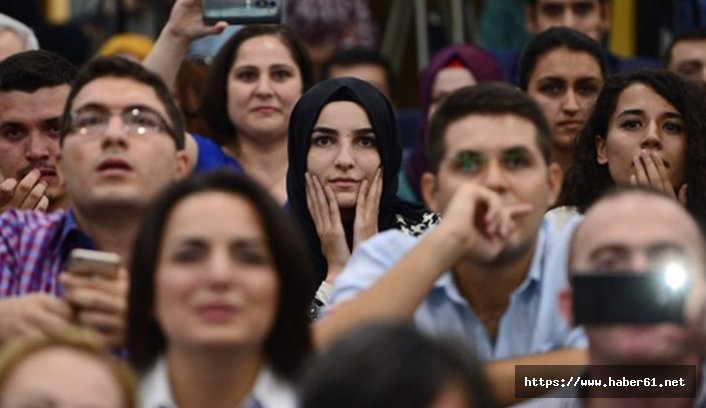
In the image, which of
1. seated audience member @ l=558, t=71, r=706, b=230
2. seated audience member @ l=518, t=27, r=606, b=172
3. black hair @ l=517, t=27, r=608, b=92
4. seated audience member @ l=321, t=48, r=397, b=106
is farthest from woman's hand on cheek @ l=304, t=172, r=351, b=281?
seated audience member @ l=321, t=48, r=397, b=106

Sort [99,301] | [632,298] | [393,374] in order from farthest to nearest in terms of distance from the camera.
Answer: [99,301]
[632,298]
[393,374]

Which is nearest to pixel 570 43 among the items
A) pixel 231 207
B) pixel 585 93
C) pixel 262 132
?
pixel 585 93

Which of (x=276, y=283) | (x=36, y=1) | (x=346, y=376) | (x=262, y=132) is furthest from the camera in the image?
(x=36, y=1)

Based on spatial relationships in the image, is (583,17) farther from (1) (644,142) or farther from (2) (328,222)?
(2) (328,222)

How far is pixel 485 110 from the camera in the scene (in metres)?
6.09

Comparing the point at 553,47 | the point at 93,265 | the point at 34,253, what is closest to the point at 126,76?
Result: the point at 34,253

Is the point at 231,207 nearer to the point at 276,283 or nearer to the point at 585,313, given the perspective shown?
the point at 276,283

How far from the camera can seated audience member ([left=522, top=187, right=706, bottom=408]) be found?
4871mm

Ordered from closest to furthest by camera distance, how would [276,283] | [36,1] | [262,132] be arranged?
[276,283] → [262,132] → [36,1]

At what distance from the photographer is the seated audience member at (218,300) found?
5.18 metres

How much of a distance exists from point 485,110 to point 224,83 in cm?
274

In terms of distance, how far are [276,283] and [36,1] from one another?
695 cm

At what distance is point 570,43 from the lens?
29.1 ft

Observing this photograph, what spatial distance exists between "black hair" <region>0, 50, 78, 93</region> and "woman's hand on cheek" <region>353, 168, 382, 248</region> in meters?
1.15
